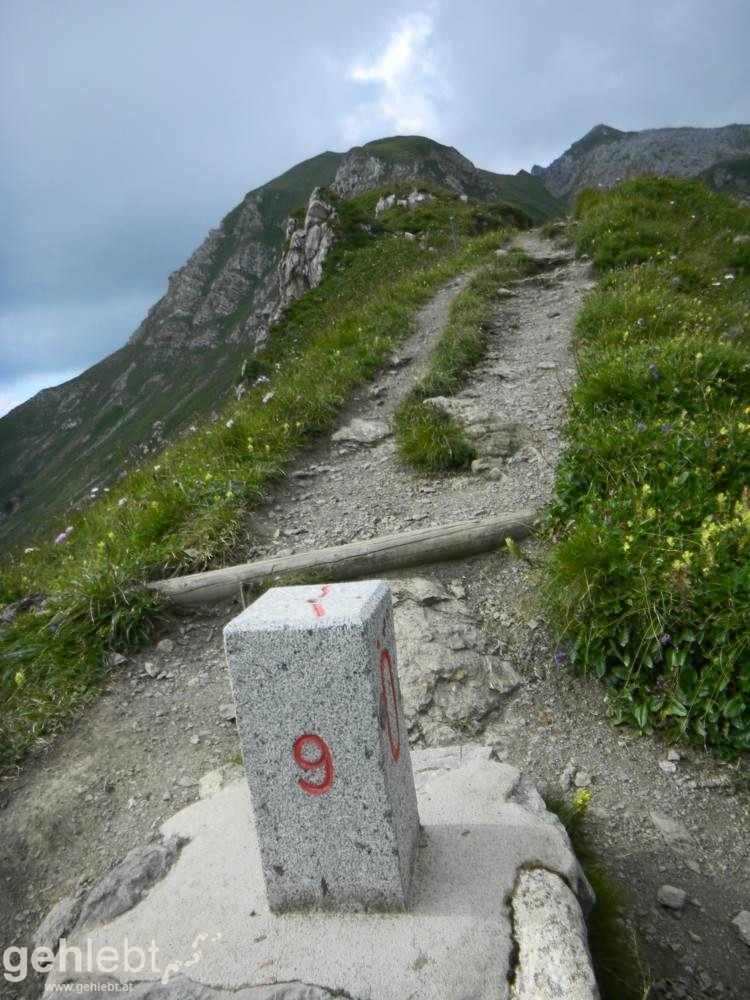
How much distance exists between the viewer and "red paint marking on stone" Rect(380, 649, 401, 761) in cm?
252

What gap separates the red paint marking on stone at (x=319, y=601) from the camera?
7.93ft

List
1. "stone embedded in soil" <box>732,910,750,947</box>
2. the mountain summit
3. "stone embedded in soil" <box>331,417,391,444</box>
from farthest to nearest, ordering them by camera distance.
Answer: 1. the mountain summit
2. "stone embedded in soil" <box>331,417,391,444</box>
3. "stone embedded in soil" <box>732,910,750,947</box>

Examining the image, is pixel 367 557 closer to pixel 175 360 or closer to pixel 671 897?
pixel 671 897

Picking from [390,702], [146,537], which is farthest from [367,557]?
[390,702]

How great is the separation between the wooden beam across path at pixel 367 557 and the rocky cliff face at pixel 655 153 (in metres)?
115

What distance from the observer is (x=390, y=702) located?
2.65m

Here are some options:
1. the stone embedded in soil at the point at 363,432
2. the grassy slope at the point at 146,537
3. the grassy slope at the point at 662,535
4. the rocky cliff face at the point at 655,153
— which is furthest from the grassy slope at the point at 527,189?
the grassy slope at the point at 662,535

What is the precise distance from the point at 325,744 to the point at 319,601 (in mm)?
589

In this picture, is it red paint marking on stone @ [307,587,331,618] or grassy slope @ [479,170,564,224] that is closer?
red paint marking on stone @ [307,587,331,618]

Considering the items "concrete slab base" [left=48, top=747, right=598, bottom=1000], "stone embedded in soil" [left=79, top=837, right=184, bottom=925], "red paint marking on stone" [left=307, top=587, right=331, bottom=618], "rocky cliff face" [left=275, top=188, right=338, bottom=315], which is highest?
"rocky cliff face" [left=275, top=188, right=338, bottom=315]

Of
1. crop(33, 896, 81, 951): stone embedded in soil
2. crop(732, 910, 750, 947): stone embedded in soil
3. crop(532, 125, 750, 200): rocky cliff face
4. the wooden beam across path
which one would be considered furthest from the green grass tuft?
crop(532, 125, 750, 200): rocky cliff face

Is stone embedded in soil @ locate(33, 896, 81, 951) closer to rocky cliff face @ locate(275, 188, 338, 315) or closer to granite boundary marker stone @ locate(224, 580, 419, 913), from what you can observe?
granite boundary marker stone @ locate(224, 580, 419, 913)

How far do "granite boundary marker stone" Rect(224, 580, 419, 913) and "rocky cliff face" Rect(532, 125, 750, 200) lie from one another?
388 ft

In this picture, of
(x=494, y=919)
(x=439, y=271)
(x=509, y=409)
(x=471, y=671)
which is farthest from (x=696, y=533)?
(x=439, y=271)
